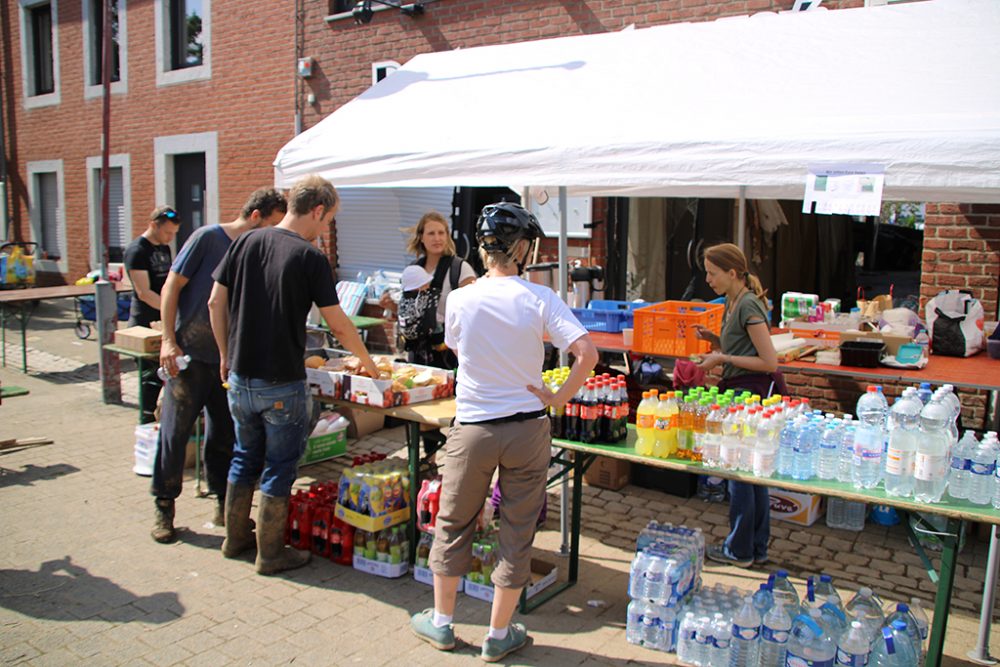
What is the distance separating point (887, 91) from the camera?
4.38 meters

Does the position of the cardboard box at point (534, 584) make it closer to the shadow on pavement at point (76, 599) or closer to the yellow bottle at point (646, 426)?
the yellow bottle at point (646, 426)

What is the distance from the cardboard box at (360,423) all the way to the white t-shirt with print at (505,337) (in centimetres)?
396

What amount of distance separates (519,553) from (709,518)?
247 centimetres

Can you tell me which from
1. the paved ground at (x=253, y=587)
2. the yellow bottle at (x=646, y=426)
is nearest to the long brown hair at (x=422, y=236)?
the paved ground at (x=253, y=587)

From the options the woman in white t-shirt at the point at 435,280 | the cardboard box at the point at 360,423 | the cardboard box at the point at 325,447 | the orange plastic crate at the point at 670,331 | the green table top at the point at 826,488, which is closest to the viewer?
the green table top at the point at 826,488

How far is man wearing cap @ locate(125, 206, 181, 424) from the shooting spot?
691 cm

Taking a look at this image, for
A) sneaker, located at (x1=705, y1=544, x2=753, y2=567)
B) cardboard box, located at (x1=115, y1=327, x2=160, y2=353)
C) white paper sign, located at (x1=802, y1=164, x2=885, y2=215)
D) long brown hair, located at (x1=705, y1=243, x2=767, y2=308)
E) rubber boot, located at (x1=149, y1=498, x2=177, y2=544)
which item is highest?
white paper sign, located at (x1=802, y1=164, x2=885, y2=215)

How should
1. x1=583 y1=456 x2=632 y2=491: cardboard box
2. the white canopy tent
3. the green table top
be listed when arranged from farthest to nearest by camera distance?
x1=583 y1=456 x2=632 y2=491: cardboard box, the white canopy tent, the green table top

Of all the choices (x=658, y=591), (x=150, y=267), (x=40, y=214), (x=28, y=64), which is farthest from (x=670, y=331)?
(x=28, y=64)

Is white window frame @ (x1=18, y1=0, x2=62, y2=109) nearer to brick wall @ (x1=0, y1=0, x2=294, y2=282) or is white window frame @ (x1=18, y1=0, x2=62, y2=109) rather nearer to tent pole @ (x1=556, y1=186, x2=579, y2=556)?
brick wall @ (x1=0, y1=0, x2=294, y2=282)

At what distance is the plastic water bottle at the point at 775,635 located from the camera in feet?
11.4

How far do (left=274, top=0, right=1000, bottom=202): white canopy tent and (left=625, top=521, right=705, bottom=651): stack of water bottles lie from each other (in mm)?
1873

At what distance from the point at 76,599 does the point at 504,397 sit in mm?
2593

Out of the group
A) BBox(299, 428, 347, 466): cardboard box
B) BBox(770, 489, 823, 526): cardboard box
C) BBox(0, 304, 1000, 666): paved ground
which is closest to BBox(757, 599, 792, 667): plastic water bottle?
BBox(0, 304, 1000, 666): paved ground
